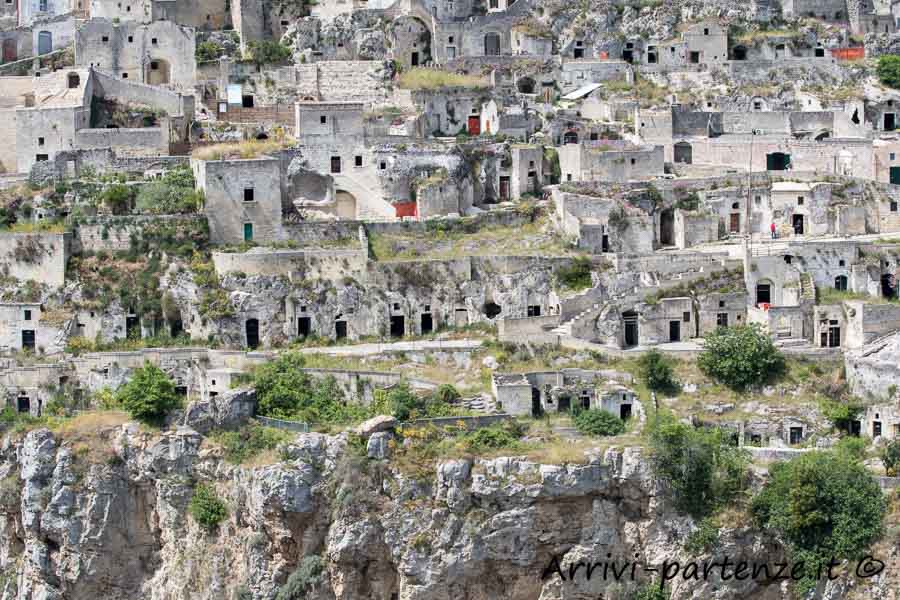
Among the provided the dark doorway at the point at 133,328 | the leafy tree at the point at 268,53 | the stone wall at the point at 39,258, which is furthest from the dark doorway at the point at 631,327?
the leafy tree at the point at 268,53

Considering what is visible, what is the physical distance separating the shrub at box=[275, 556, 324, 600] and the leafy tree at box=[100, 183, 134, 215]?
13760 millimetres

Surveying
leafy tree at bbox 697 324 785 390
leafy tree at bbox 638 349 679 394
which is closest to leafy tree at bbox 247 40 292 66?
leafy tree at bbox 638 349 679 394

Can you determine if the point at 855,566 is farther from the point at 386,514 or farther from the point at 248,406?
the point at 248,406

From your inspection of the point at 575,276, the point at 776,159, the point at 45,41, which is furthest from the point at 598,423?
the point at 45,41

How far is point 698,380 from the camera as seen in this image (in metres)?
64.9

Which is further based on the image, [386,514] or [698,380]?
[698,380]

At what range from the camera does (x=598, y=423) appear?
6228 cm

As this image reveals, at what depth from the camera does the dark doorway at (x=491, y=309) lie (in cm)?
6781

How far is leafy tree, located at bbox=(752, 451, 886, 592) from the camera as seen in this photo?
60.0m

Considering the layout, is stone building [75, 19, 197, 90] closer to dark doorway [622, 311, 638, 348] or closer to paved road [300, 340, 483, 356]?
paved road [300, 340, 483, 356]

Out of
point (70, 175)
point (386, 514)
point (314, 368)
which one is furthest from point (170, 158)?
point (386, 514)

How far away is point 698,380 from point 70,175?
2029 centimetres

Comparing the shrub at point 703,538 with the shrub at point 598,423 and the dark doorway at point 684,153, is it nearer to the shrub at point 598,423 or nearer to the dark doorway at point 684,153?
the shrub at point 598,423

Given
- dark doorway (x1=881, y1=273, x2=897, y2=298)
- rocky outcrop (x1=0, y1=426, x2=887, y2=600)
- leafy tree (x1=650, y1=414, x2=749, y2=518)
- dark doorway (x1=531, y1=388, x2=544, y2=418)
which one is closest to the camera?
rocky outcrop (x1=0, y1=426, x2=887, y2=600)
